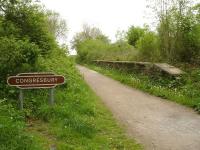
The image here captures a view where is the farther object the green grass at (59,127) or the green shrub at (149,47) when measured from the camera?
the green shrub at (149,47)

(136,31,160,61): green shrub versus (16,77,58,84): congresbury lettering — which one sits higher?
(136,31,160,61): green shrub

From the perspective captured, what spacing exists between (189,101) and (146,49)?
30.1 ft

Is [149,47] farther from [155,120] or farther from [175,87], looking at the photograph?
[155,120]

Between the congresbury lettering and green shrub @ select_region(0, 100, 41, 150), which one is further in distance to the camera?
the congresbury lettering

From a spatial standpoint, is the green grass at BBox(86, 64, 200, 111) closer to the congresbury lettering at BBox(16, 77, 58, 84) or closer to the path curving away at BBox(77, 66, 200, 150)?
the path curving away at BBox(77, 66, 200, 150)

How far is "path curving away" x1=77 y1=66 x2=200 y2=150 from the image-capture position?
767 centimetres

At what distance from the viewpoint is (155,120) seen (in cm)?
967

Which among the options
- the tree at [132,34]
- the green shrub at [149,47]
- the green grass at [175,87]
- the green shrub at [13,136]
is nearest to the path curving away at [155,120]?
the green grass at [175,87]

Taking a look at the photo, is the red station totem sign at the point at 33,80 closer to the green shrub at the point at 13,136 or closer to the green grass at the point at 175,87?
the green shrub at the point at 13,136

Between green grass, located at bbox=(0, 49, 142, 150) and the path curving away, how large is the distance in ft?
1.25

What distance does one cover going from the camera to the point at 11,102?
9.31 meters

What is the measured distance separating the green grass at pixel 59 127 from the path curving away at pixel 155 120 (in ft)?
1.25

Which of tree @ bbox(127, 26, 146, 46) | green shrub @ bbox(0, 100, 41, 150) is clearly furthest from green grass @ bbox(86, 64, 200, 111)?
tree @ bbox(127, 26, 146, 46)

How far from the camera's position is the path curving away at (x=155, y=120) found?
7667 mm
